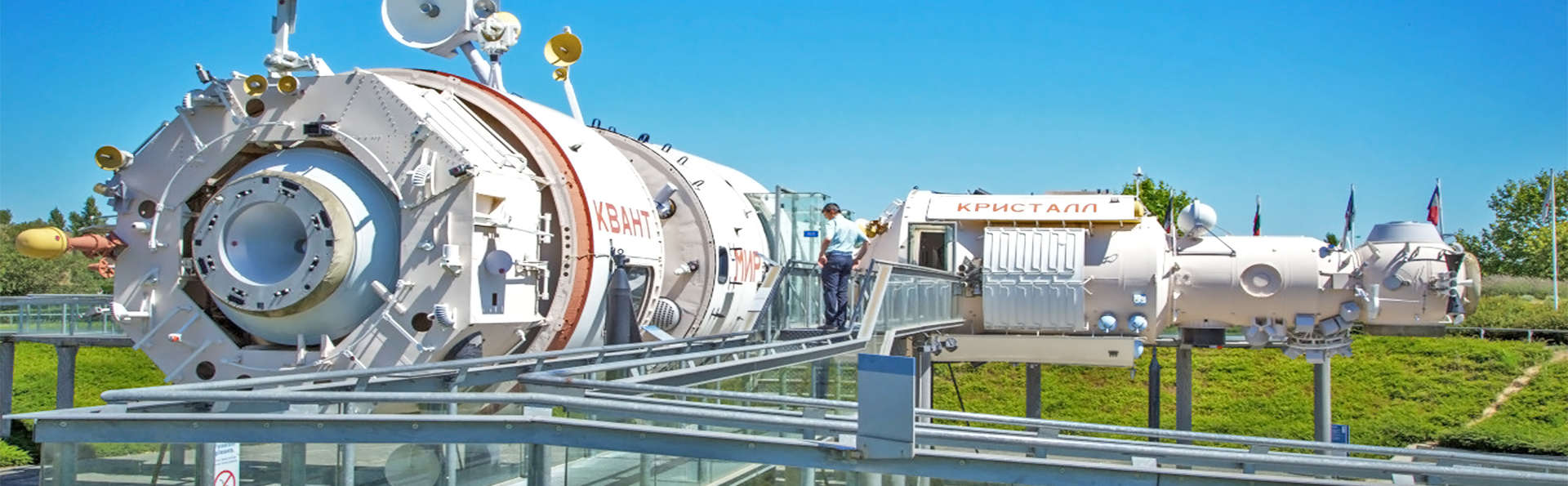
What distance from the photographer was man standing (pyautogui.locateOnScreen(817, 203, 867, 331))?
1424cm

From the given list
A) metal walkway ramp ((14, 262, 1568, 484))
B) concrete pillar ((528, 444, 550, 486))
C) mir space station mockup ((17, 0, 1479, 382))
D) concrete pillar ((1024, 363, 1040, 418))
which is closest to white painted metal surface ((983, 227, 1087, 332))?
concrete pillar ((1024, 363, 1040, 418))

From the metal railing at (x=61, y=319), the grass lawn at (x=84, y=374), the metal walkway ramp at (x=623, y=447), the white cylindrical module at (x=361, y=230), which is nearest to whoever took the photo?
the metal walkway ramp at (x=623, y=447)

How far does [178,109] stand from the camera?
1175 cm

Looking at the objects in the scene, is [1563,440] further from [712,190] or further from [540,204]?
[540,204]

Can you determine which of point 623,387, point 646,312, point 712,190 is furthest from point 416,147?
point 712,190

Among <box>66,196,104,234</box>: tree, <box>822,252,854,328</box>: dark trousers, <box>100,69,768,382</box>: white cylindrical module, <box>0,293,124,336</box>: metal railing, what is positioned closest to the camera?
<box>100,69,768,382</box>: white cylindrical module

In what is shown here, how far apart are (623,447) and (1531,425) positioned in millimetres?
33057

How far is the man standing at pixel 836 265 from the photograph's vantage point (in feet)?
46.7

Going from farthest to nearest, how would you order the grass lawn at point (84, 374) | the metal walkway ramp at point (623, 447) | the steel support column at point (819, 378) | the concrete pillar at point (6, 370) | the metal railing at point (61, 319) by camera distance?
1. the grass lawn at point (84, 374)
2. the concrete pillar at point (6, 370)
3. the metal railing at point (61, 319)
4. the steel support column at point (819, 378)
5. the metal walkway ramp at point (623, 447)

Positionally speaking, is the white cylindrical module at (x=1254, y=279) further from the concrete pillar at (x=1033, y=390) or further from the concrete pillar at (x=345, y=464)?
the concrete pillar at (x=345, y=464)

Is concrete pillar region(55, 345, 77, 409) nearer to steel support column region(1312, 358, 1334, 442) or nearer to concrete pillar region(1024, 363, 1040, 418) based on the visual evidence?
concrete pillar region(1024, 363, 1040, 418)

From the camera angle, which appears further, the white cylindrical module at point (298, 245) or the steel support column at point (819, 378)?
the steel support column at point (819, 378)

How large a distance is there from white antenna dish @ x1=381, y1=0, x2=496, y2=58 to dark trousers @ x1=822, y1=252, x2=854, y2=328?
5150 millimetres

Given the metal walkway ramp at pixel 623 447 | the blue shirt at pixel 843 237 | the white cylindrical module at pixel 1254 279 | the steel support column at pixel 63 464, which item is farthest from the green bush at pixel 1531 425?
the steel support column at pixel 63 464
